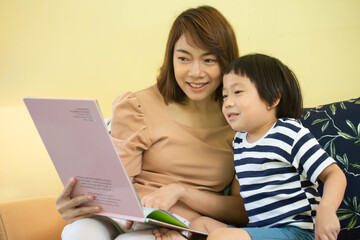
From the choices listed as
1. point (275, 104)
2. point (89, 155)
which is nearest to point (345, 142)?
point (275, 104)

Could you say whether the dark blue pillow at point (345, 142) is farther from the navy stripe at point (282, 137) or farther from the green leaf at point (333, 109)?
the navy stripe at point (282, 137)

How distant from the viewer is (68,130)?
970mm

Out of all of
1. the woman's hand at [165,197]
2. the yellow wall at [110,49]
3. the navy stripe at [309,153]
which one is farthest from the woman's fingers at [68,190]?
the yellow wall at [110,49]

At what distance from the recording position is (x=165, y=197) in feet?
3.98

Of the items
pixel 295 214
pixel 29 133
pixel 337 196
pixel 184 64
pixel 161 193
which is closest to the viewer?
pixel 337 196

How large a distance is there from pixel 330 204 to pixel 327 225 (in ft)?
0.20

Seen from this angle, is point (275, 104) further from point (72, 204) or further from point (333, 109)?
point (72, 204)

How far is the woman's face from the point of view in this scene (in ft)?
4.31

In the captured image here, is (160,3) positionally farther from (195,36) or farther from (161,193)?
(161,193)

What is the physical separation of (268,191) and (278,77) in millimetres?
346

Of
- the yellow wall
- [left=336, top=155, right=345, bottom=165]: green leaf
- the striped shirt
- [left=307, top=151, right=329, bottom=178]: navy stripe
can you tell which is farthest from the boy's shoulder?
the yellow wall

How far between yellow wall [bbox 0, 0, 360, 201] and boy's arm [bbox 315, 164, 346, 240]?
102 centimetres

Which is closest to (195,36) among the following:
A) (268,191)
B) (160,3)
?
(268,191)

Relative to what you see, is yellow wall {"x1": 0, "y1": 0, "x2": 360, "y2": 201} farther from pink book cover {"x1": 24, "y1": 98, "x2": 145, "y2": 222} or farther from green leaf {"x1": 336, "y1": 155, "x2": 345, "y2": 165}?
pink book cover {"x1": 24, "y1": 98, "x2": 145, "y2": 222}
